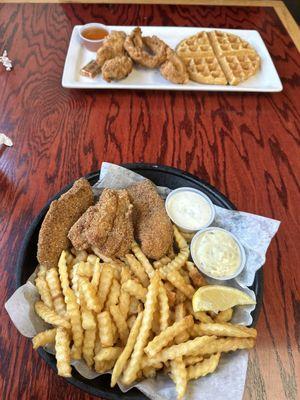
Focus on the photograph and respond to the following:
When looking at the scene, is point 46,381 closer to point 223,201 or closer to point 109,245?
point 109,245

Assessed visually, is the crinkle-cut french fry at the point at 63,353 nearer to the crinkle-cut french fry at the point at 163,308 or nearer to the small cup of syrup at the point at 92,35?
the crinkle-cut french fry at the point at 163,308

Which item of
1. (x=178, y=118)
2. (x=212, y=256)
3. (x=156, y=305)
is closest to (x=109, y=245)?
(x=156, y=305)

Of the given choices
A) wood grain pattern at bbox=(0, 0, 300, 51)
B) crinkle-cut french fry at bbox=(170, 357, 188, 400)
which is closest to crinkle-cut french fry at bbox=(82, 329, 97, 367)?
crinkle-cut french fry at bbox=(170, 357, 188, 400)

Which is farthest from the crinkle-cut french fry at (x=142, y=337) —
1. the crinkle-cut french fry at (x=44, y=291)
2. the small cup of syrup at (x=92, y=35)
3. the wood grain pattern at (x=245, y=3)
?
the wood grain pattern at (x=245, y=3)

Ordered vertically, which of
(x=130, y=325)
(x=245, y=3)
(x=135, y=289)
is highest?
(x=245, y=3)

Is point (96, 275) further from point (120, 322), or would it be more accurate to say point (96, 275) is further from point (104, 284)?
point (120, 322)

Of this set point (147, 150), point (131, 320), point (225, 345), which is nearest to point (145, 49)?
point (147, 150)
